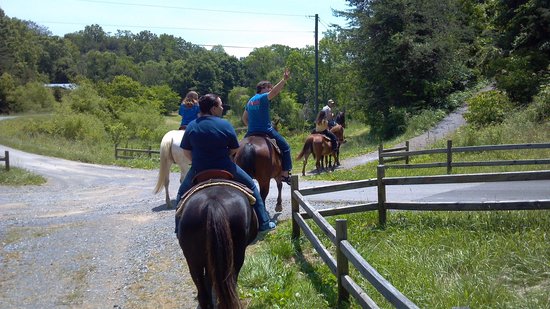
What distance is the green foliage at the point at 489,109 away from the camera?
968 inches

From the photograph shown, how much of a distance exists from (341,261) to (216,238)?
1644 mm

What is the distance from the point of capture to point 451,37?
33.2 metres

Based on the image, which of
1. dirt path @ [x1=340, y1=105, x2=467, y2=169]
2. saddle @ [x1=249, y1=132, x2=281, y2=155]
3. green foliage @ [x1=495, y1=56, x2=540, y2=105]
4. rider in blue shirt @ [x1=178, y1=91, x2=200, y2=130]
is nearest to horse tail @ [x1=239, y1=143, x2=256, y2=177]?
saddle @ [x1=249, y1=132, x2=281, y2=155]

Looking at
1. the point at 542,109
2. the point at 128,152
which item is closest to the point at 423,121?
the point at 542,109

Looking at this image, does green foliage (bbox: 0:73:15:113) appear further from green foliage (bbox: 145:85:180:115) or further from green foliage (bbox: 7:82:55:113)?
green foliage (bbox: 145:85:180:115)

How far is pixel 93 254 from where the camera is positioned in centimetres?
927

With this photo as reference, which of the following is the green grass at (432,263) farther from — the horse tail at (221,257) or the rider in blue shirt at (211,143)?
the horse tail at (221,257)

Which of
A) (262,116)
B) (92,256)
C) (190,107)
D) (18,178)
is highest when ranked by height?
(190,107)

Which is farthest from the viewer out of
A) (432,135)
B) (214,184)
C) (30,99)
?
(30,99)

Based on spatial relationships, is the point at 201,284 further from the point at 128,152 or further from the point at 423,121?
the point at 128,152

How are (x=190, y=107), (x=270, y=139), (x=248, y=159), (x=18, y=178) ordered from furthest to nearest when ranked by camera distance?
(x=18, y=178)
(x=190, y=107)
(x=270, y=139)
(x=248, y=159)

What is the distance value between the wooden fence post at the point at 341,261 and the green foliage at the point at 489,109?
2079 cm

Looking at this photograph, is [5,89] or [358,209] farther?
[5,89]

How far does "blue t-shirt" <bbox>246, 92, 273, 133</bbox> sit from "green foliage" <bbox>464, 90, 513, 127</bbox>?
17938 millimetres
